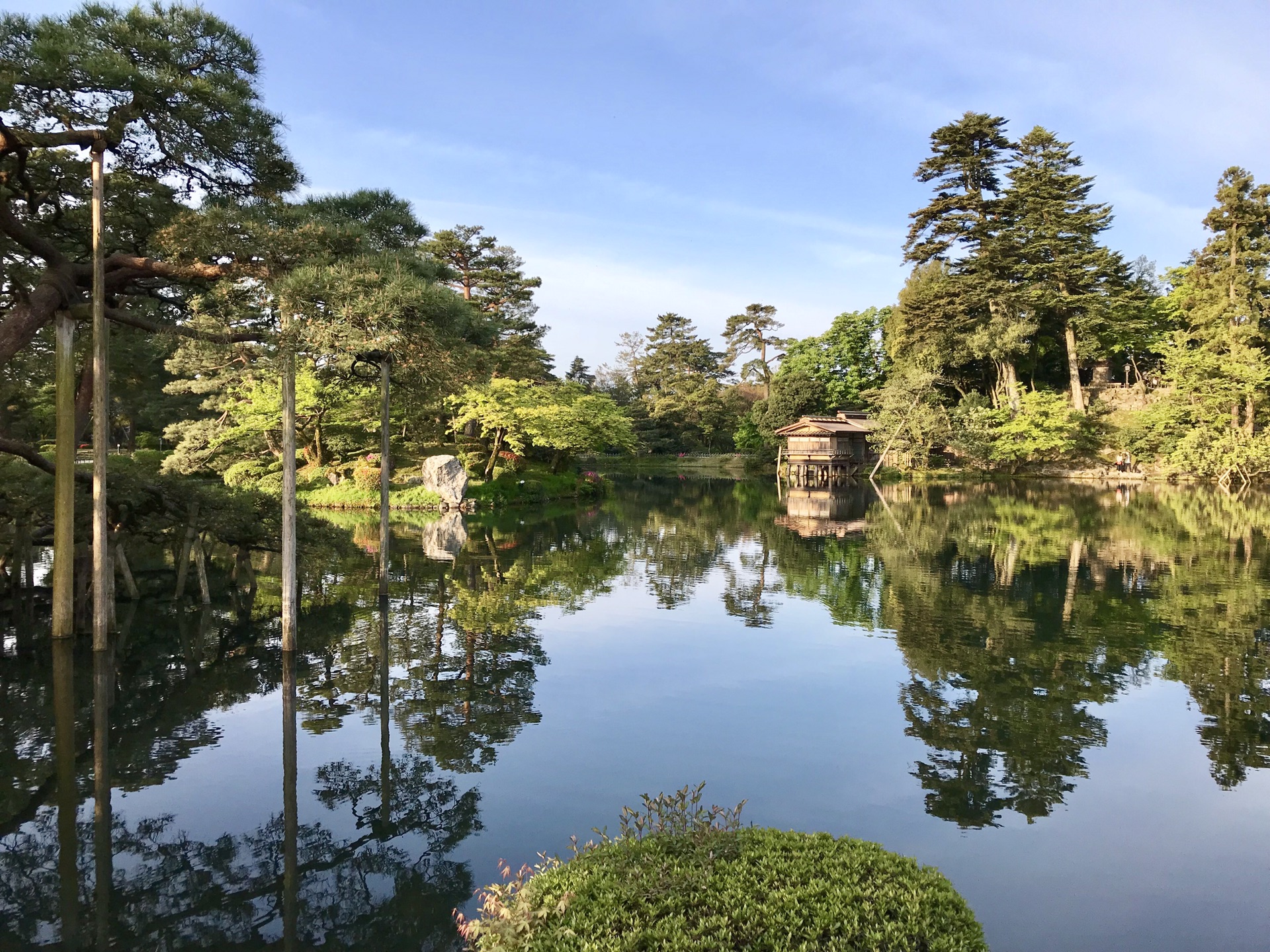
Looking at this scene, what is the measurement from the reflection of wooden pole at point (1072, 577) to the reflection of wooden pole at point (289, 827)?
40.7ft

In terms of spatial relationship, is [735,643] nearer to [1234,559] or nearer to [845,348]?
[1234,559]

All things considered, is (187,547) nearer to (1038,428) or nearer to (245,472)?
(245,472)

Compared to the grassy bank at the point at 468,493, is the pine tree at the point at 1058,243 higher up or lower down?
higher up

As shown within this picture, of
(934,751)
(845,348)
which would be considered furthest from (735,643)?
(845,348)

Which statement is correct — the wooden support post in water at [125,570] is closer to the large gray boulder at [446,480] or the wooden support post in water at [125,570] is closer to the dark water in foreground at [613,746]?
the dark water in foreground at [613,746]

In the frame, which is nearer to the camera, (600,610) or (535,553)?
(600,610)

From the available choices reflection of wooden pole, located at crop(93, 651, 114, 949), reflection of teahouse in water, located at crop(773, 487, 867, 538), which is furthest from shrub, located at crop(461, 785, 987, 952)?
reflection of teahouse in water, located at crop(773, 487, 867, 538)

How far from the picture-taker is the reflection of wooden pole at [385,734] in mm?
7098

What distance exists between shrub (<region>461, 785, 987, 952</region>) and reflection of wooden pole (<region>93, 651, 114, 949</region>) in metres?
2.80

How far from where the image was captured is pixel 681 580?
19.3 meters

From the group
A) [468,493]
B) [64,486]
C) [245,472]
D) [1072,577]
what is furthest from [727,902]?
[245,472]

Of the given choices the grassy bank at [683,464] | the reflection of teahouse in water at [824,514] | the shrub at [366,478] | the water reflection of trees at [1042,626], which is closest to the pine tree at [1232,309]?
the water reflection of trees at [1042,626]

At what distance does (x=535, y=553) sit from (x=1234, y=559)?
17.9 metres

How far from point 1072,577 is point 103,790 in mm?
18277
